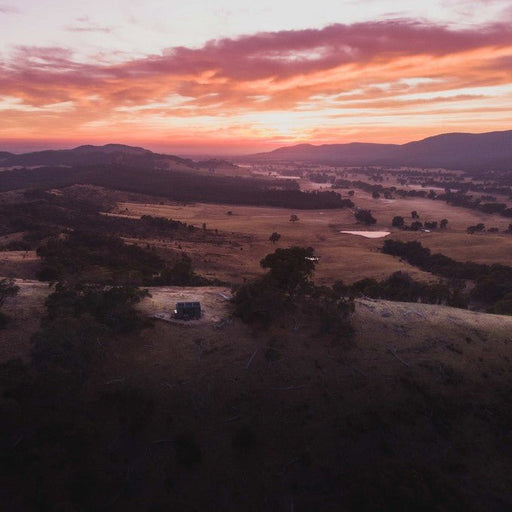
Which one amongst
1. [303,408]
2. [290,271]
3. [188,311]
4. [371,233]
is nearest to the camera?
[303,408]

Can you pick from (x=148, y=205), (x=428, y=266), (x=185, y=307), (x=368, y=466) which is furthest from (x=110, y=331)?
(x=148, y=205)

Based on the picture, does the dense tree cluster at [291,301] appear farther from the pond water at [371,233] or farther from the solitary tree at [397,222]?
the solitary tree at [397,222]

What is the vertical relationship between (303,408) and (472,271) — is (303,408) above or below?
above

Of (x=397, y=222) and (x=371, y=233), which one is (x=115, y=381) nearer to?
(x=371, y=233)

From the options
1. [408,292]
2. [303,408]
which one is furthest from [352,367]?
[408,292]

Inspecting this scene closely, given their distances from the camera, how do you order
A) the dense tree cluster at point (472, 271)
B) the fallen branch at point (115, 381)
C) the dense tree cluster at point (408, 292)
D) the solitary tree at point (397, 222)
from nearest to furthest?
1. the fallen branch at point (115, 381)
2. the dense tree cluster at point (408, 292)
3. the dense tree cluster at point (472, 271)
4. the solitary tree at point (397, 222)

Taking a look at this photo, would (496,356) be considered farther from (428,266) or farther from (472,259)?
(472,259)

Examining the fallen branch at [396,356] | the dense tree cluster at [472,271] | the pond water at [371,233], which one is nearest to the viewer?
the fallen branch at [396,356]

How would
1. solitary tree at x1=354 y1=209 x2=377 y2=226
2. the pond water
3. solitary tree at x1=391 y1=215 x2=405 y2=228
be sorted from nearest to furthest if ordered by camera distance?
the pond water, solitary tree at x1=391 y1=215 x2=405 y2=228, solitary tree at x1=354 y1=209 x2=377 y2=226

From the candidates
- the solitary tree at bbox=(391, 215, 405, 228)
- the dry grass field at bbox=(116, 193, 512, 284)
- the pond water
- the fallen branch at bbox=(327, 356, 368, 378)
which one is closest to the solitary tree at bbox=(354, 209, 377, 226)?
the dry grass field at bbox=(116, 193, 512, 284)

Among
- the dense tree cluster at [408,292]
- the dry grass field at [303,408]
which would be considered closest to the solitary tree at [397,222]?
the dense tree cluster at [408,292]

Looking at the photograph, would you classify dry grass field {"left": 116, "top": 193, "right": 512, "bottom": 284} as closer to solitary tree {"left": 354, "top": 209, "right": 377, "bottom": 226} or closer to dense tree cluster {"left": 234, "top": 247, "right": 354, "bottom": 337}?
solitary tree {"left": 354, "top": 209, "right": 377, "bottom": 226}
